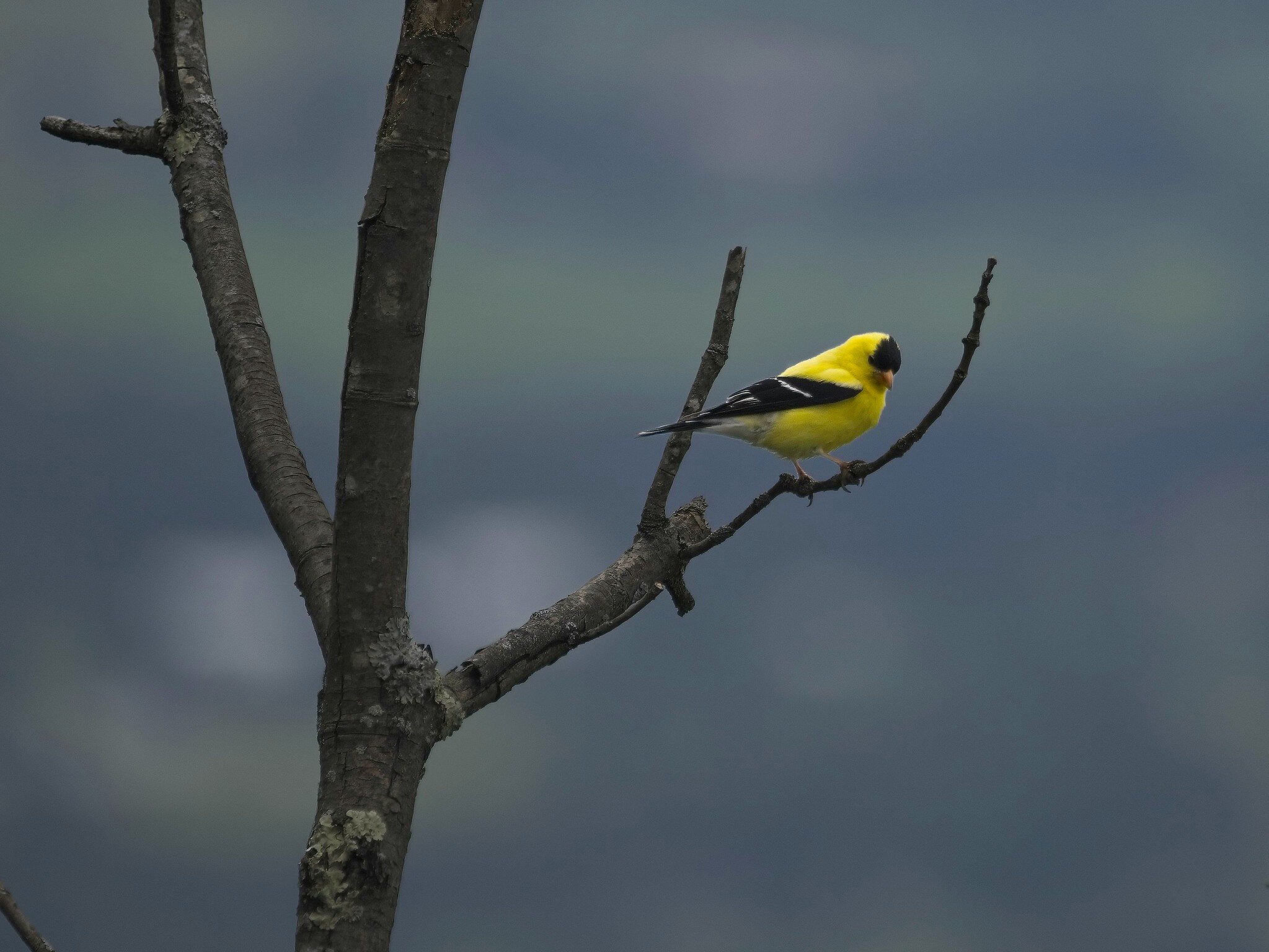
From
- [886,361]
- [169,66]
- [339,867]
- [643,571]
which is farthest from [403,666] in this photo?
[886,361]

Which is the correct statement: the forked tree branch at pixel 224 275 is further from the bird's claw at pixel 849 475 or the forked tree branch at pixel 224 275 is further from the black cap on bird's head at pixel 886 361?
the black cap on bird's head at pixel 886 361

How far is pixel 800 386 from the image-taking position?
6.95 metres

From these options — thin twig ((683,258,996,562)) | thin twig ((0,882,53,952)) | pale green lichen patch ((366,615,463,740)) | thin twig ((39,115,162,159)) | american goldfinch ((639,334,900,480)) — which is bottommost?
thin twig ((0,882,53,952))

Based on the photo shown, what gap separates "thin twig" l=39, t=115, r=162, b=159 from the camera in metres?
5.09

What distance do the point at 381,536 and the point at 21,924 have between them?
1475 mm

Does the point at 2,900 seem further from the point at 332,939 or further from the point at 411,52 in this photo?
the point at 411,52

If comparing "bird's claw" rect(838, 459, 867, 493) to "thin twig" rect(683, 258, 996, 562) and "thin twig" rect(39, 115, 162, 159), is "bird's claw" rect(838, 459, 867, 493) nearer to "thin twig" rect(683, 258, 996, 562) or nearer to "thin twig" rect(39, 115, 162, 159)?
"thin twig" rect(683, 258, 996, 562)

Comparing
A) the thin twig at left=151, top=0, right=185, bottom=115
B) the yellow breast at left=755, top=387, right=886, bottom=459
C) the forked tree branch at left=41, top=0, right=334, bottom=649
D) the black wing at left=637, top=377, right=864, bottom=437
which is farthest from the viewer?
the yellow breast at left=755, top=387, right=886, bottom=459

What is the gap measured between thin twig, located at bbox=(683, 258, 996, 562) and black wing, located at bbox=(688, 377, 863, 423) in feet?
2.23

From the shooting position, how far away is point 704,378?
5.64 meters

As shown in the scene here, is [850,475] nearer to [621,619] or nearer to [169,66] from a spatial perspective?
[621,619]

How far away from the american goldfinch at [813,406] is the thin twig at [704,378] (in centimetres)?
61

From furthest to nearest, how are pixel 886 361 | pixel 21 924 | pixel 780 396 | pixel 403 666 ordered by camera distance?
pixel 886 361 → pixel 780 396 → pixel 403 666 → pixel 21 924

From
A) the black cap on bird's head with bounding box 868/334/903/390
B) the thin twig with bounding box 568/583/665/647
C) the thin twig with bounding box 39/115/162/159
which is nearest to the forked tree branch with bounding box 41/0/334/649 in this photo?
the thin twig with bounding box 39/115/162/159
